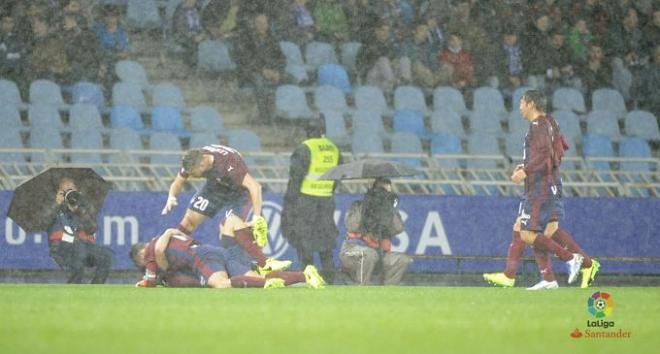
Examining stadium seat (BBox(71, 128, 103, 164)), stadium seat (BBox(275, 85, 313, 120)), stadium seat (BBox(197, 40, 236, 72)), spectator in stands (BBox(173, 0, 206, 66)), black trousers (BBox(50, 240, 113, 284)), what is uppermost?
spectator in stands (BBox(173, 0, 206, 66))

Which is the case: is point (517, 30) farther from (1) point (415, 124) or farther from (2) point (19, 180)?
(2) point (19, 180)

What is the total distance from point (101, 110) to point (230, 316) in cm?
1282

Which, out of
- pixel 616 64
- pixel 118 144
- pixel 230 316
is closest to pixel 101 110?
pixel 118 144

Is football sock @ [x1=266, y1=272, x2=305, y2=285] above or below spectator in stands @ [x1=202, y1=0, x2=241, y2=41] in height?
below

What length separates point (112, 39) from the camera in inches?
977

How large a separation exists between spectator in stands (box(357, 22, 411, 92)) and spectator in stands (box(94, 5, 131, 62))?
4119mm

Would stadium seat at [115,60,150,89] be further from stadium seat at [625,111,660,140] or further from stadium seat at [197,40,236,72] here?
stadium seat at [625,111,660,140]

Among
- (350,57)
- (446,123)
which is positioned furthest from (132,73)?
(446,123)

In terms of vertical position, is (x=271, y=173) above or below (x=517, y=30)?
below

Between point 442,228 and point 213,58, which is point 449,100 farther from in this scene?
point 442,228

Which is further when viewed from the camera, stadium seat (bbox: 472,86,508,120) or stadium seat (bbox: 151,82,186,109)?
stadium seat (bbox: 472,86,508,120)

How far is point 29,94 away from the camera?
2397cm

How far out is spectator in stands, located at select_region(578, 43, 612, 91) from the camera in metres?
28.2

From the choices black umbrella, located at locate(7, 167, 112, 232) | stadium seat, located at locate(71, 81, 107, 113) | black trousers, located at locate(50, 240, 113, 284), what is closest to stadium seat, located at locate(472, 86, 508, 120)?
stadium seat, located at locate(71, 81, 107, 113)
